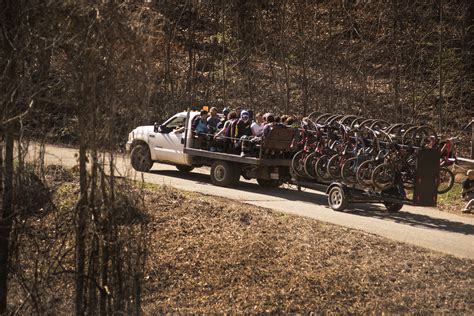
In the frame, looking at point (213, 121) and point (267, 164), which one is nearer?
point (267, 164)

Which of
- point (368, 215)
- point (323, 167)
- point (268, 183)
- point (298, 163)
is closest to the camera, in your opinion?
point (368, 215)

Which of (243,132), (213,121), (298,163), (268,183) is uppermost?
(213,121)

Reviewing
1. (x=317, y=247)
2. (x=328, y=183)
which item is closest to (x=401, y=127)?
(x=328, y=183)

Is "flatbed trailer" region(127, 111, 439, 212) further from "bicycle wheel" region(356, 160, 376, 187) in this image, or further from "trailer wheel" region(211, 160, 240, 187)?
"bicycle wheel" region(356, 160, 376, 187)

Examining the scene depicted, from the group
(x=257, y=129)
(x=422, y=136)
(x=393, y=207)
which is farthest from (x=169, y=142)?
(x=422, y=136)

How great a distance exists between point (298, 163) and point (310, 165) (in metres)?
0.33

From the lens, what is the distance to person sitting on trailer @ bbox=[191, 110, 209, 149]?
18969 millimetres

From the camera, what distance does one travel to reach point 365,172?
50.7 ft

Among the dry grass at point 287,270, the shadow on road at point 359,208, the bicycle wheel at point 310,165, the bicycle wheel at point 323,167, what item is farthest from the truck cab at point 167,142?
the dry grass at point 287,270

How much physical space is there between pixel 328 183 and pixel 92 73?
10.3m

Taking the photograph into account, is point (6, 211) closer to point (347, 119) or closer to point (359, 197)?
point (359, 197)

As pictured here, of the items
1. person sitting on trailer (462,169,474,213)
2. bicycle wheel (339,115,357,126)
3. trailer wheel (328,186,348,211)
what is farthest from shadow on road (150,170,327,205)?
person sitting on trailer (462,169,474,213)

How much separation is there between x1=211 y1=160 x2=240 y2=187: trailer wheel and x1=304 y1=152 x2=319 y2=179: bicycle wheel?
2.16 metres

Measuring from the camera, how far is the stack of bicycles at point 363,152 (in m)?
15.2
